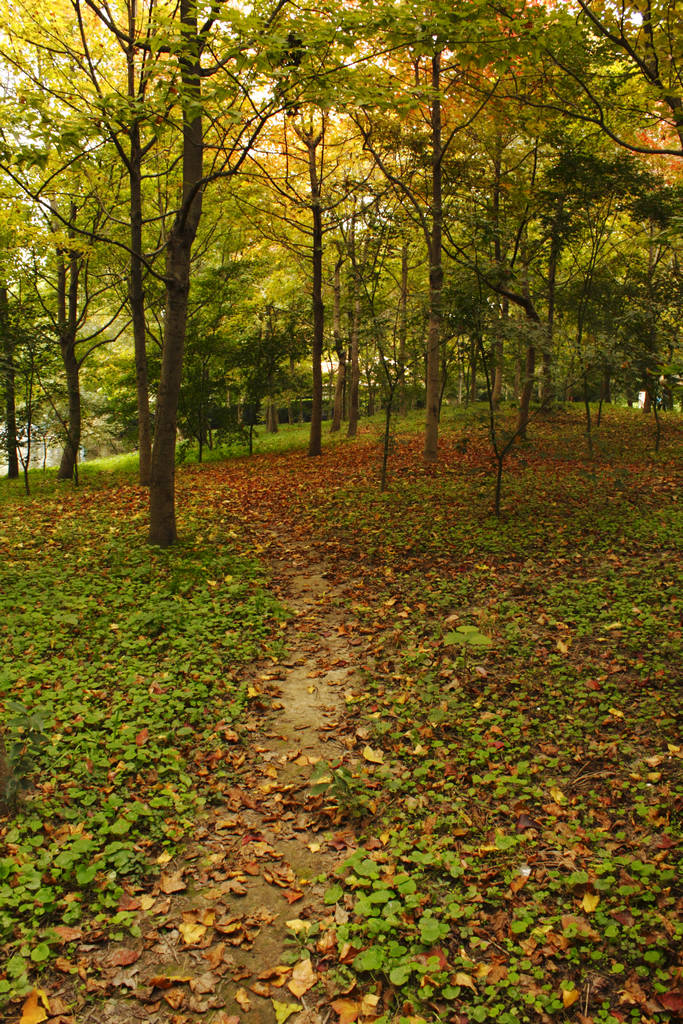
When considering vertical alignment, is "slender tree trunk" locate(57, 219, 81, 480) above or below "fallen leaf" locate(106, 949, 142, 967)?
above

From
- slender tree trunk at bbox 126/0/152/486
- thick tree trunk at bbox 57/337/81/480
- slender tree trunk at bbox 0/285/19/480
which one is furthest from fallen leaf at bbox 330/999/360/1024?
thick tree trunk at bbox 57/337/81/480

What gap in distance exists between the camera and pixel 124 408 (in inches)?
796

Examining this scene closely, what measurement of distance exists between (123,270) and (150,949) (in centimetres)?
1625

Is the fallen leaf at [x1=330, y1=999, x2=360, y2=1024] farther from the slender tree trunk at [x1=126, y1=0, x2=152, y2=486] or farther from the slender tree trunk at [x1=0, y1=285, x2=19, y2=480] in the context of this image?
the slender tree trunk at [x1=0, y1=285, x2=19, y2=480]

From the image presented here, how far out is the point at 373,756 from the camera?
4.20 meters

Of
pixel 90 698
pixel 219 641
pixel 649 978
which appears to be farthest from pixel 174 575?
pixel 649 978

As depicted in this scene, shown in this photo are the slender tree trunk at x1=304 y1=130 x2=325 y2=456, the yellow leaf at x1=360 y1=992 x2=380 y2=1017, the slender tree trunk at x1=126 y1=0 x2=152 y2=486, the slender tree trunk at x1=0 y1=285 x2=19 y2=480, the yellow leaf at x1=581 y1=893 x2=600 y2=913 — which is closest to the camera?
the yellow leaf at x1=360 y1=992 x2=380 y2=1017

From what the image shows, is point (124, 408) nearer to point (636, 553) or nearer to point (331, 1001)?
point (636, 553)

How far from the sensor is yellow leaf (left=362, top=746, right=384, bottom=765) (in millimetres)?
4156

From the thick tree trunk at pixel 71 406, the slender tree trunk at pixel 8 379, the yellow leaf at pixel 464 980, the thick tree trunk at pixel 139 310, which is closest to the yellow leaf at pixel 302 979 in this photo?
the yellow leaf at pixel 464 980

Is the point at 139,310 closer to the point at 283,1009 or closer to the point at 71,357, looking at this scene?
the point at 71,357

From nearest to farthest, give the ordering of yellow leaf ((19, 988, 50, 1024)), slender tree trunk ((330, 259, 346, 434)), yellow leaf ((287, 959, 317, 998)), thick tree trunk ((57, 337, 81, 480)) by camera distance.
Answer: yellow leaf ((19, 988, 50, 1024))
yellow leaf ((287, 959, 317, 998))
thick tree trunk ((57, 337, 81, 480))
slender tree trunk ((330, 259, 346, 434))

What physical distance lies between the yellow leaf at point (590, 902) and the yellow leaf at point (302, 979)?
4.45 ft

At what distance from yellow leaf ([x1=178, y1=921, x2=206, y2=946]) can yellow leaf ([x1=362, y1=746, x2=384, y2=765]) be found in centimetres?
152
